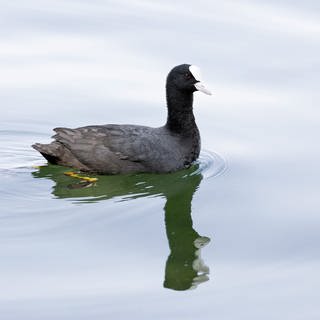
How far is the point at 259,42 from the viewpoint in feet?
40.7

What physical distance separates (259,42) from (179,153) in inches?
116

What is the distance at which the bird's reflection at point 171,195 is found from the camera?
7.84 m

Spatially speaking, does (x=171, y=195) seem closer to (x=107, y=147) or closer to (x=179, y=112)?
(x=107, y=147)

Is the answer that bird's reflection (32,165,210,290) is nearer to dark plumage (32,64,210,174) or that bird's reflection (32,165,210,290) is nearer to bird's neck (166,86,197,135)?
dark plumage (32,64,210,174)

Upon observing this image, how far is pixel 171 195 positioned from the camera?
30.6 feet

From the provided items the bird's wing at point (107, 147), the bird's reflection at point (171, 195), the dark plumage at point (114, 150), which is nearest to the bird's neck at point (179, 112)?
the dark plumage at point (114, 150)

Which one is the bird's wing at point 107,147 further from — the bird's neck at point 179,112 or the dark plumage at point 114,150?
the bird's neck at point 179,112

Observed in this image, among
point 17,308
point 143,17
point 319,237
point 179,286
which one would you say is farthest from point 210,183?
point 143,17

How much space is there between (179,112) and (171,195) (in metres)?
1.17

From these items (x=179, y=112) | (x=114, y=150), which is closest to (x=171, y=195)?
(x=114, y=150)

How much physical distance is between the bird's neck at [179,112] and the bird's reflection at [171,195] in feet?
1.37

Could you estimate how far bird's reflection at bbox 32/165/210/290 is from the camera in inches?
309

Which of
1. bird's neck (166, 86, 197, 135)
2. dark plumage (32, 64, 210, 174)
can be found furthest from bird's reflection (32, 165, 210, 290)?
bird's neck (166, 86, 197, 135)

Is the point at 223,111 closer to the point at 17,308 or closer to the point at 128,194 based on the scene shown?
the point at 128,194
